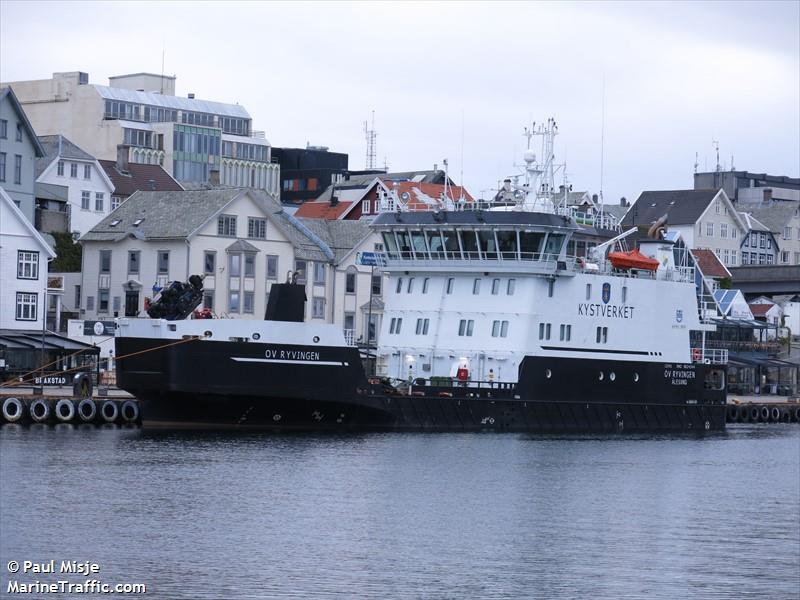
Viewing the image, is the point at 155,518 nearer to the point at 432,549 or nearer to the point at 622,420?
the point at 432,549

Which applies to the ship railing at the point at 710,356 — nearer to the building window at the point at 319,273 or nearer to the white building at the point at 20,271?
the building window at the point at 319,273

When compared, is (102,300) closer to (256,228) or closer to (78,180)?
(256,228)

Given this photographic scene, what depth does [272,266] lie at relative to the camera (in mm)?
81688

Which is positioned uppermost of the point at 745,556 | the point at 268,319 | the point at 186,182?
the point at 186,182

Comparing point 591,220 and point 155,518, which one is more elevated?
point 591,220

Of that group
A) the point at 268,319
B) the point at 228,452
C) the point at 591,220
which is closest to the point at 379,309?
the point at 591,220

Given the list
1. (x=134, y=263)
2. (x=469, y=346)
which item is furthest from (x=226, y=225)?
(x=469, y=346)

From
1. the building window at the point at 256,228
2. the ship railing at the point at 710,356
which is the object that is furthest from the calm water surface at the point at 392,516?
the building window at the point at 256,228

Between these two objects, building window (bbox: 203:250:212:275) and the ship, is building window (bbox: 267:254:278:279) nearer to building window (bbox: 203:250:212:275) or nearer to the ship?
building window (bbox: 203:250:212:275)

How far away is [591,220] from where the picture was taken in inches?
2371

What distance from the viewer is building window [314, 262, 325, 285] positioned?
83750 mm

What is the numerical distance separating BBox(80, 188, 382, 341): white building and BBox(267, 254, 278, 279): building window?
5cm

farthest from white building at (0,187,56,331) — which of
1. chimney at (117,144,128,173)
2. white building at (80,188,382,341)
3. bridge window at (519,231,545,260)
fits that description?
chimney at (117,144,128,173)

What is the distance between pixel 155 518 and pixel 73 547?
395 cm
